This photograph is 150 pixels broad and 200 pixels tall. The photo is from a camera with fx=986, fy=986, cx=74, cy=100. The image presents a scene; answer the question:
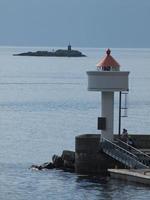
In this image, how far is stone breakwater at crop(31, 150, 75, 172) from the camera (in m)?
41.2

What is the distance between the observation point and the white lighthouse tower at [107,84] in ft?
129

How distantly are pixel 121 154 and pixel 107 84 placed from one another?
3.00m

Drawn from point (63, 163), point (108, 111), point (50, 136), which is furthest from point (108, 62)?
point (50, 136)

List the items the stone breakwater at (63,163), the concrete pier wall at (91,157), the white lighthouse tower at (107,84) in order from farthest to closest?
the stone breakwater at (63,163)
the white lighthouse tower at (107,84)
the concrete pier wall at (91,157)

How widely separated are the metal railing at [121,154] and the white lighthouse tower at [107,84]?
789 millimetres

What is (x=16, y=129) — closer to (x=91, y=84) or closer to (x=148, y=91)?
(x=91, y=84)

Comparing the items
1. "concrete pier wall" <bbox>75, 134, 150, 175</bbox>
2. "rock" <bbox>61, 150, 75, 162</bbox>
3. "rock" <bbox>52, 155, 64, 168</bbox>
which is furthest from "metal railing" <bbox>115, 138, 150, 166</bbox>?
"rock" <bbox>52, 155, 64, 168</bbox>

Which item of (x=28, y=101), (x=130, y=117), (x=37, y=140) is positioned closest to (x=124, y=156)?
(x=37, y=140)

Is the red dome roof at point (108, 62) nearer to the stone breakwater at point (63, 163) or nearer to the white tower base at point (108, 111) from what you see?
the white tower base at point (108, 111)

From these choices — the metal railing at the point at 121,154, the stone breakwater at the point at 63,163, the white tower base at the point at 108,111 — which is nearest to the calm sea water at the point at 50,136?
the stone breakwater at the point at 63,163

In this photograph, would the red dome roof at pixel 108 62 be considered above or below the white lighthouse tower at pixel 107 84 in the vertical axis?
above

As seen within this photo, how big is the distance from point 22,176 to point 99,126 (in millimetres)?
3961

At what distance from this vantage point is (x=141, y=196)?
112 feet

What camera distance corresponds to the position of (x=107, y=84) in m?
39.3
